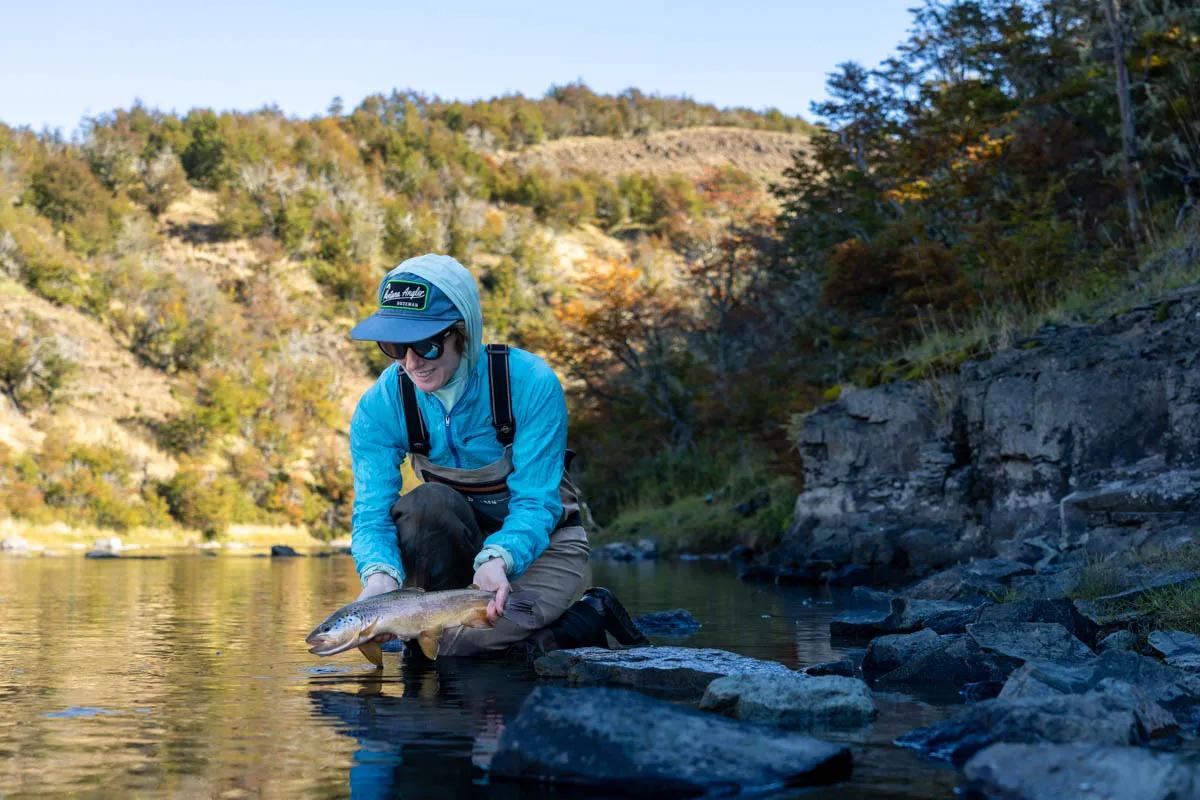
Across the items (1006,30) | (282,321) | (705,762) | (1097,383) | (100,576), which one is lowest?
(100,576)

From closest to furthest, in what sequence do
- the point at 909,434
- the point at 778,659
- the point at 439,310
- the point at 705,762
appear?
1. the point at 705,762
2. the point at 439,310
3. the point at 778,659
4. the point at 909,434

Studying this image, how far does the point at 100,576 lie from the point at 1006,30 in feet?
55.6

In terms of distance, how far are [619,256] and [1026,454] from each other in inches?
1927

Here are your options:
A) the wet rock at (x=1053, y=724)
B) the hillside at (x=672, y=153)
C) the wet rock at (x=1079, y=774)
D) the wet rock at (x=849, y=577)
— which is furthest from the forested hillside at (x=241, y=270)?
the wet rock at (x=1079, y=774)

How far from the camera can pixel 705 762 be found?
2781 millimetres

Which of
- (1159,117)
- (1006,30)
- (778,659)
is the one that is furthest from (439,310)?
(1006,30)

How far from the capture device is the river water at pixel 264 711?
2.86m

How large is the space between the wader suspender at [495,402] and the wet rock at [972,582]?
3332 mm

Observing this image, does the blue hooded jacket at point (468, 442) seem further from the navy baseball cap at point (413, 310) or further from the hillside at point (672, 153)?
the hillside at point (672, 153)

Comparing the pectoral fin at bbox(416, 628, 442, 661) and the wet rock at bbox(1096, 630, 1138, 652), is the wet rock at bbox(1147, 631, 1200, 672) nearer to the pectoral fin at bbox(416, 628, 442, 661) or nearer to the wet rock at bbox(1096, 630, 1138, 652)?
the wet rock at bbox(1096, 630, 1138, 652)

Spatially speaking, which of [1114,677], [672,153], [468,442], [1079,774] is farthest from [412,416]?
[672,153]

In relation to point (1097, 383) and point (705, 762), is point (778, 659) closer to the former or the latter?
point (705, 762)

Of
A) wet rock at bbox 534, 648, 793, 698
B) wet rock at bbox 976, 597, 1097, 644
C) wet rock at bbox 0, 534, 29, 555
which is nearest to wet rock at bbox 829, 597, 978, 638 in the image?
wet rock at bbox 976, 597, 1097, 644

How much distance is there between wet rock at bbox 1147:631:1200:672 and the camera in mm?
4145
